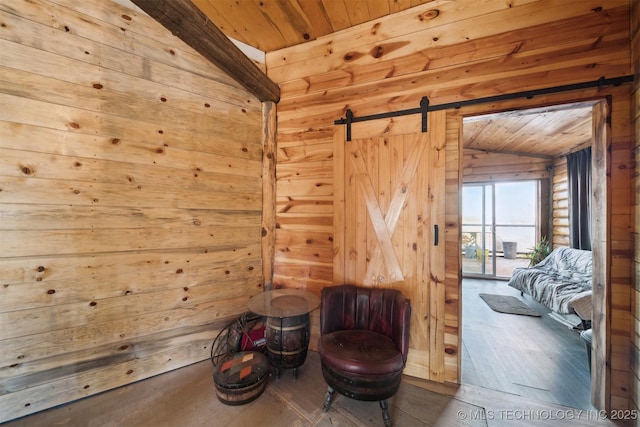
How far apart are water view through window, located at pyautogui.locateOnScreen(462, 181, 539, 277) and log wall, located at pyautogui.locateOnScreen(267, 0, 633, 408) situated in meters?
4.01

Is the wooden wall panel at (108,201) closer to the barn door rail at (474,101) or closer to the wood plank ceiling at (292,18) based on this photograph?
the wood plank ceiling at (292,18)

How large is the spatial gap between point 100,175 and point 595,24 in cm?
364

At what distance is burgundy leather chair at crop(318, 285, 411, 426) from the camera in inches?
54.2

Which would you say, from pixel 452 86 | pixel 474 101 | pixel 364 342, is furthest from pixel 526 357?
pixel 452 86

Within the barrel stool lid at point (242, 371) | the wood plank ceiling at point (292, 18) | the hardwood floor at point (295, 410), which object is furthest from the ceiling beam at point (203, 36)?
the hardwood floor at point (295, 410)

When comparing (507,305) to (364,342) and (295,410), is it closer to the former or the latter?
(364,342)

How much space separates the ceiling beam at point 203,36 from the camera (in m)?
1.34

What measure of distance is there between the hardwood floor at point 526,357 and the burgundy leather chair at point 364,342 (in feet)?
2.96

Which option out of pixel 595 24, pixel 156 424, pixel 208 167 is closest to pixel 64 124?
pixel 208 167

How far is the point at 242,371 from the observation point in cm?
166

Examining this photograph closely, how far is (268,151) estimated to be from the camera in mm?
2410

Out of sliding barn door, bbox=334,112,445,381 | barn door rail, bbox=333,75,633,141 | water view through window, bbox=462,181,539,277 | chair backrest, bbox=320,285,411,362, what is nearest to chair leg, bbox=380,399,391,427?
chair backrest, bbox=320,285,411,362

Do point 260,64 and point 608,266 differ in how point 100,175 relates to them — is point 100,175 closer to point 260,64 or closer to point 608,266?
point 260,64

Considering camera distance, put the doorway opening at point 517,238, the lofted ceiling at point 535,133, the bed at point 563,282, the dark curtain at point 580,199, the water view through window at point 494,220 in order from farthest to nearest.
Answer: the water view through window at point 494,220, the dark curtain at point 580,199, the lofted ceiling at point 535,133, the bed at point 563,282, the doorway opening at point 517,238
